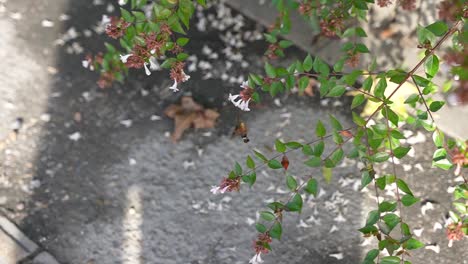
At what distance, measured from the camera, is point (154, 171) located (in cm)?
326

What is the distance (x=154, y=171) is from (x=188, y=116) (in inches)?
15.5

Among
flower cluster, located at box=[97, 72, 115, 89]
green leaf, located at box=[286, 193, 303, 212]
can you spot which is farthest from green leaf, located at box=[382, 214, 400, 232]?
flower cluster, located at box=[97, 72, 115, 89]

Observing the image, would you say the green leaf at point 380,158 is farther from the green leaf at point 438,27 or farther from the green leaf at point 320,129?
the green leaf at point 438,27

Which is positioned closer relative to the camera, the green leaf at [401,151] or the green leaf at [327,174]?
the green leaf at [401,151]

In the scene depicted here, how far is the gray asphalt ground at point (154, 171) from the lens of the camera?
3.09 meters

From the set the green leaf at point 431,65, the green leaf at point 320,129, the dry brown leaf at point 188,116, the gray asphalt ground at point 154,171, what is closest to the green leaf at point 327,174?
the gray asphalt ground at point 154,171

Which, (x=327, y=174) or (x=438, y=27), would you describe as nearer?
(x=438, y=27)

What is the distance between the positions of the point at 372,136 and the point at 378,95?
14 cm

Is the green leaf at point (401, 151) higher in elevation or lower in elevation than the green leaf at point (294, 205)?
higher

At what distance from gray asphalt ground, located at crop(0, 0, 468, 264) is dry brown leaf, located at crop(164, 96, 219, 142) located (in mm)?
51

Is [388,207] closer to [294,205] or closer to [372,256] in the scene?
[372,256]

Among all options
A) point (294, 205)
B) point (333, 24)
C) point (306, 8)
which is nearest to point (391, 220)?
point (294, 205)

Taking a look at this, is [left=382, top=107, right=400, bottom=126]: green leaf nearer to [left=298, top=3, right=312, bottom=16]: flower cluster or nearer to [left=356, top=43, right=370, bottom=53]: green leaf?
[left=356, top=43, right=370, bottom=53]: green leaf

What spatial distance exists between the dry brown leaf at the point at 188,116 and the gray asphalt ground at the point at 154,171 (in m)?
0.05
